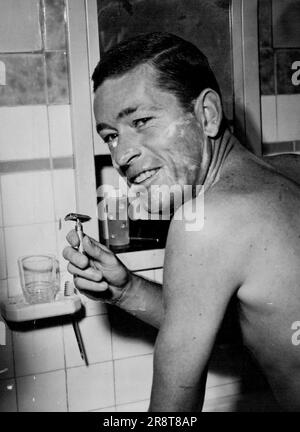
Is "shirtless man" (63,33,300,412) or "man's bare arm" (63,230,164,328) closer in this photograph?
"shirtless man" (63,33,300,412)

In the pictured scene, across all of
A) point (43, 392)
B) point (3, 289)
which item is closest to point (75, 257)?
point (3, 289)

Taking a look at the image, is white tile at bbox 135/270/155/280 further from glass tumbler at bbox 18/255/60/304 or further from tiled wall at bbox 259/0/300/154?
tiled wall at bbox 259/0/300/154

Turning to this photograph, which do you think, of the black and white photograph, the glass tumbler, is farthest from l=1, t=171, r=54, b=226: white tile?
the glass tumbler

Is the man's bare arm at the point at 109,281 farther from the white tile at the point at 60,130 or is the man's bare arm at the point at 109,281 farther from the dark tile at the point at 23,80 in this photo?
the dark tile at the point at 23,80

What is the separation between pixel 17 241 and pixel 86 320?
14.1 inches

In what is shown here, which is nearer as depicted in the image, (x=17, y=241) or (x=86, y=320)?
(x=17, y=241)

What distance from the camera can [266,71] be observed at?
5.49 ft

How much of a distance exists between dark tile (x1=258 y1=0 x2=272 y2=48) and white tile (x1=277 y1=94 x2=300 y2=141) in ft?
0.68

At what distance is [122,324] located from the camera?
1599 mm

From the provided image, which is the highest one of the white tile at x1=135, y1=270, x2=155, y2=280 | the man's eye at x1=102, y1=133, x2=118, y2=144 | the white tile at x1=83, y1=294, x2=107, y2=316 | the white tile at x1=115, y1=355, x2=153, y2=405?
the man's eye at x1=102, y1=133, x2=118, y2=144

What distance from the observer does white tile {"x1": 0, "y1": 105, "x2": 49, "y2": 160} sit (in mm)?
1382

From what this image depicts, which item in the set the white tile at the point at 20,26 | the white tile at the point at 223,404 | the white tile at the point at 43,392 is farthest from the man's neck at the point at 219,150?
the white tile at the point at 223,404

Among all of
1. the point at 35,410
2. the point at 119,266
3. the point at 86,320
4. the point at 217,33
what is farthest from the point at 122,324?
the point at 217,33
